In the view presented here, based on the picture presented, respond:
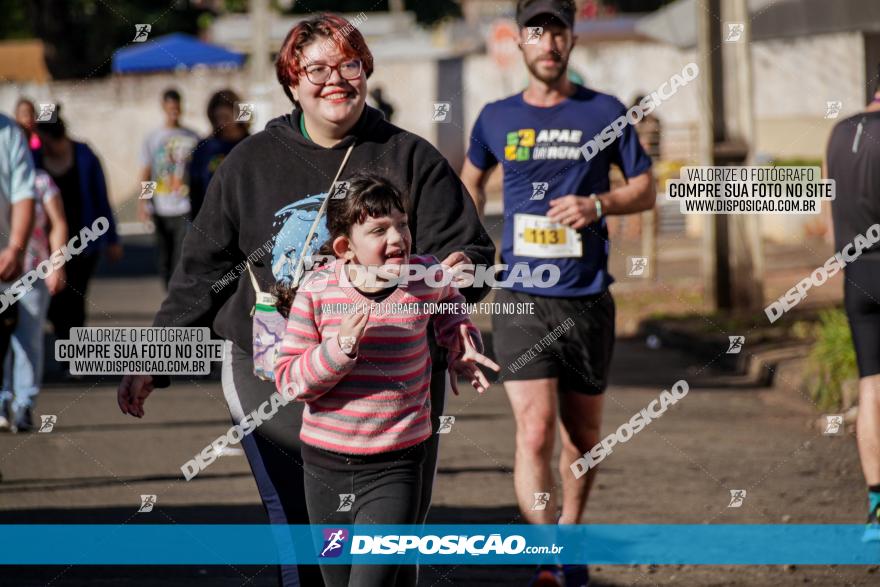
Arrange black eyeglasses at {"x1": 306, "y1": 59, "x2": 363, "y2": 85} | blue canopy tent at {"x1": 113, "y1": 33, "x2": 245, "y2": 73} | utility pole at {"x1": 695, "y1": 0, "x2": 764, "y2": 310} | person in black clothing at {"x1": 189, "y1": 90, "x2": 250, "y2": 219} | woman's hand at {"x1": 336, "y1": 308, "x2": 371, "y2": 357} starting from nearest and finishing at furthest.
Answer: woman's hand at {"x1": 336, "y1": 308, "x2": 371, "y2": 357} < black eyeglasses at {"x1": 306, "y1": 59, "x2": 363, "y2": 85} < person in black clothing at {"x1": 189, "y1": 90, "x2": 250, "y2": 219} < utility pole at {"x1": 695, "y1": 0, "x2": 764, "y2": 310} < blue canopy tent at {"x1": 113, "y1": 33, "x2": 245, "y2": 73}

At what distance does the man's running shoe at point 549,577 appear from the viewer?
237 inches

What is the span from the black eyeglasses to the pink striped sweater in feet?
1.94

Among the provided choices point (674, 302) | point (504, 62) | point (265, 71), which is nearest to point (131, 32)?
point (504, 62)

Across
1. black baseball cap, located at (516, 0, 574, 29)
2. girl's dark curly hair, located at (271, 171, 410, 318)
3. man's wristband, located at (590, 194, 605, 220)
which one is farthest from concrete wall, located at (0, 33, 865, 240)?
girl's dark curly hair, located at (271, 171, 410, 318)

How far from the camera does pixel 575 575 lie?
610cm

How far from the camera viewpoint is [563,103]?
655cm

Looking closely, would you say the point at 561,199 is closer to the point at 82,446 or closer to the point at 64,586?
the point at 64,586

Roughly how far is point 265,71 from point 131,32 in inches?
899

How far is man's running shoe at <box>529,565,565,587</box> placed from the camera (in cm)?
602

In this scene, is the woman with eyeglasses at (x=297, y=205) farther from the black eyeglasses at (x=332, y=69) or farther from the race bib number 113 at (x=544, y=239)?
the race bib number 113 at (x=544, y=239)


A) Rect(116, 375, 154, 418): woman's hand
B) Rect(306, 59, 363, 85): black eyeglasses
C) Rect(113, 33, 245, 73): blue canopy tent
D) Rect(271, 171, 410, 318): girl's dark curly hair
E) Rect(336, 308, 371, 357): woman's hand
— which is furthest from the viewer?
Rect(113, 33, 245, 73): blue canopy tent

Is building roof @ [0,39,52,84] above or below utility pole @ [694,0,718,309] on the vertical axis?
above

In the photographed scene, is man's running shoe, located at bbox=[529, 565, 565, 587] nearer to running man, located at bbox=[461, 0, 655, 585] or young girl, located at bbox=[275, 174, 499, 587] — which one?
running man, located at bbox=[461, 0, 655, 585]

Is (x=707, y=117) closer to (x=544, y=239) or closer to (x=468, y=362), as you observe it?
(x=544, y=239)
